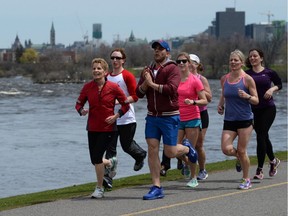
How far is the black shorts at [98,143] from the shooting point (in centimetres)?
999

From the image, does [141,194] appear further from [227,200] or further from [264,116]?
[264,116]

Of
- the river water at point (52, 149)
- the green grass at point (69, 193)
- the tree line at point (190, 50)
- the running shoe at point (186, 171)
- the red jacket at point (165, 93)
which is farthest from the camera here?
the tree line at point (190, 50)

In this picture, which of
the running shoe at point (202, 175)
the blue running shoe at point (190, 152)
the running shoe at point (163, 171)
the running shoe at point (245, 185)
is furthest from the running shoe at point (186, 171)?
the running shoe at point (245, 185)

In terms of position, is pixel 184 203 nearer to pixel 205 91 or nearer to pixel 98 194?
pixel 98 194

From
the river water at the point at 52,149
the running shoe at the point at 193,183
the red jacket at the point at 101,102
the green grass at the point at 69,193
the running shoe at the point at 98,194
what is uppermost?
the red jacket at the point at 101,102

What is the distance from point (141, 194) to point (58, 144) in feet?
60.5

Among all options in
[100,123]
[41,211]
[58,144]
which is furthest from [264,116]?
[58,144]

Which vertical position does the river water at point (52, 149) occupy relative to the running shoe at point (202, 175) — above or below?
below

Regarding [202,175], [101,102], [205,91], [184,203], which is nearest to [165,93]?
[101,102]

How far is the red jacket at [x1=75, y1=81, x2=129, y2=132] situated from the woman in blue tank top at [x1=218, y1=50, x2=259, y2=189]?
1.53 metres

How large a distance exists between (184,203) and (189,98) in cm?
216

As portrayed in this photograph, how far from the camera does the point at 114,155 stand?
1112 cm

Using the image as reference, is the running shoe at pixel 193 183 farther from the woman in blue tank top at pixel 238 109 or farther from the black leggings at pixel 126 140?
the black leggings at pixel 126 140

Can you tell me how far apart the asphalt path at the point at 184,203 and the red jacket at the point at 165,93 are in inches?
39.2
